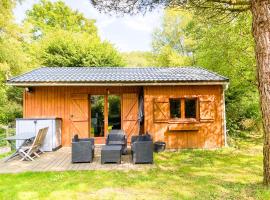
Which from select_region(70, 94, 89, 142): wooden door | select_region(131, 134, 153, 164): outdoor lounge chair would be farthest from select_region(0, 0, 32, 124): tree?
select_region(131, 134, 153, 164): outdoor lounge chair

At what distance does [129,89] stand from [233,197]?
22.1ft

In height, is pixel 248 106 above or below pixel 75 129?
above

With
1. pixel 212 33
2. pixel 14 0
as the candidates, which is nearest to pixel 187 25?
pixel 212 33

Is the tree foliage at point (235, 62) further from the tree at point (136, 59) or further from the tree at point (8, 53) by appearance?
the tree at point (136, 59)

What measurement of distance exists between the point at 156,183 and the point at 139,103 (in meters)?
5.31

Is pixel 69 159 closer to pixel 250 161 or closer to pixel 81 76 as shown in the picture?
pixel 81 76

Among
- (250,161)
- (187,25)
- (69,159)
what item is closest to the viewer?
(250,161)

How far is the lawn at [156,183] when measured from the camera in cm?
455

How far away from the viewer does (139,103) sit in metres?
10.3

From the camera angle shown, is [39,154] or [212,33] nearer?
[39,154]

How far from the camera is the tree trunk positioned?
4.61m

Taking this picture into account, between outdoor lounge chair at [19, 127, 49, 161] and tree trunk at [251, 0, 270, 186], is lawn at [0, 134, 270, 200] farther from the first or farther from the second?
outdoor lounge chair at [19, 127, 49, 161]

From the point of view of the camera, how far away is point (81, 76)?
1002 cm

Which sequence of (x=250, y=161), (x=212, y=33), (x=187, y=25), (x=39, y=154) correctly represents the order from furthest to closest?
(x=187, y=25) < (x=212, y=33) < (x=39, y=154) < (x=250, y=161)
